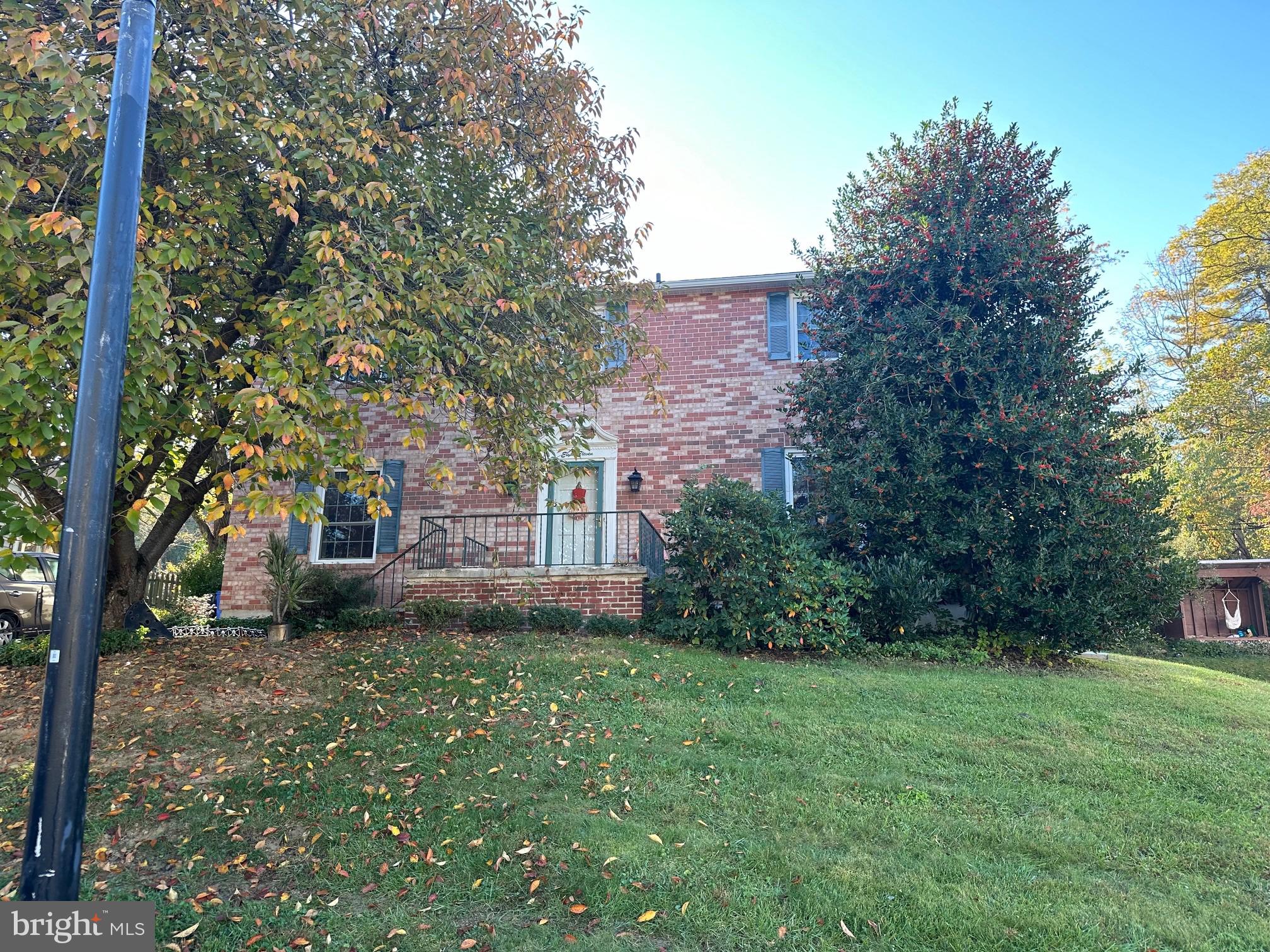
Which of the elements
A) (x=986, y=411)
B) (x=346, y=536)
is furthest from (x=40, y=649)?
(x=986, y=411)

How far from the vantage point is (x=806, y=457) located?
9.94 m

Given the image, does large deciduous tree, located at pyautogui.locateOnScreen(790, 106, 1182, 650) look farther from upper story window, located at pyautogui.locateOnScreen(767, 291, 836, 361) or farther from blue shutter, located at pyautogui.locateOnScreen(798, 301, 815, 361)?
upper story window, located at pyautogui.locateOnScreen(767, 291, 836, 361)

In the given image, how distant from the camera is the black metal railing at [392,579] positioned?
433 inches

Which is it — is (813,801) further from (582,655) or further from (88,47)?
(88,47)

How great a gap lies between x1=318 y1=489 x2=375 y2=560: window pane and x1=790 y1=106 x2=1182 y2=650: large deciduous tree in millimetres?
7320

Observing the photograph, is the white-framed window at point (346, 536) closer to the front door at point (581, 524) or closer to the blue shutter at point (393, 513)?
the blue shutter at point (393, 513)

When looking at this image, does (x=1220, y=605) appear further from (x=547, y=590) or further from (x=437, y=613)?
(x=437, y=613)

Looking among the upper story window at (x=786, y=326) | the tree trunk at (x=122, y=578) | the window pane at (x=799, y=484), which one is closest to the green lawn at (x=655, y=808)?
the tree trunk at (x=122, y=578)

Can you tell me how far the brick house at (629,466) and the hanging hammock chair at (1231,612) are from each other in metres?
11.4

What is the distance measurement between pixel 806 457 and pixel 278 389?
727 cm

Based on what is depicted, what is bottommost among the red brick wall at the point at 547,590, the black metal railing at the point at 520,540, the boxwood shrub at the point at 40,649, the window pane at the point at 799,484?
the boxwood shrub at the point at 40,649

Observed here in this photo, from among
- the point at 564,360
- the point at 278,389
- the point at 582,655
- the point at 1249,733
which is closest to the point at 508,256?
the point at 564,360

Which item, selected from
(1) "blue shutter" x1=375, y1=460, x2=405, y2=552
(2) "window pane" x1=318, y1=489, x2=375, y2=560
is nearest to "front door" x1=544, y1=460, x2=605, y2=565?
(1) "blue shutter" x1=375, y1=460, x2=405, y2=552

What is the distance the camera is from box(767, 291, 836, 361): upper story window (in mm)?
11547
